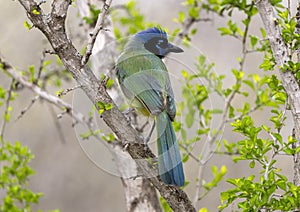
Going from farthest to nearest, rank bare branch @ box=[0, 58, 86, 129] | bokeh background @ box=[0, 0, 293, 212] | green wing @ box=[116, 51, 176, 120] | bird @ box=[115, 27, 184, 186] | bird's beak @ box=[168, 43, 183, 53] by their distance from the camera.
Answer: bokeh background @ box=[0, 0, 293, 212]
bare branch @ box=[0, 58, 86, 129]
bird's beak @ box=[168, 43, 183, 53]
green wing @ box=[116, 51, 176, 120]
bird @ box=[115, 27, 184, 186]

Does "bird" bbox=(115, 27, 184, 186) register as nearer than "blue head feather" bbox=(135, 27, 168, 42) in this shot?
Yes

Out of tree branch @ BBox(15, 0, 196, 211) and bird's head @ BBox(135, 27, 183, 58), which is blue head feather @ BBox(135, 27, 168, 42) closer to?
bird's head @ BBox(135, 27, 183, 58)

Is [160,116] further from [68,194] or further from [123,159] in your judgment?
[68,194]

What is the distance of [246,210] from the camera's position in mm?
1647

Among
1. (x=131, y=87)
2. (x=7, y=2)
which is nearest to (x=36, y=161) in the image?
(x=7, y=2)

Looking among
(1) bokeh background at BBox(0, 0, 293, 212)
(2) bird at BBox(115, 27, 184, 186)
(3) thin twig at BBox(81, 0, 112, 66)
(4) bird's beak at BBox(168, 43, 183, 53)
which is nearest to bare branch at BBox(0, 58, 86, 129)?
(2) bird at BBox(115, 27, 184, 186)

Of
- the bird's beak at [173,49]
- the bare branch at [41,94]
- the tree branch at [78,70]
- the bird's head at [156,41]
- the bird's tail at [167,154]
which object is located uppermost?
the bare branch at [41,94]

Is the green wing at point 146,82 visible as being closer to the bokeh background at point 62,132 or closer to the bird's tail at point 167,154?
the bird's tail at point 167,154

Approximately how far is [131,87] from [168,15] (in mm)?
2621

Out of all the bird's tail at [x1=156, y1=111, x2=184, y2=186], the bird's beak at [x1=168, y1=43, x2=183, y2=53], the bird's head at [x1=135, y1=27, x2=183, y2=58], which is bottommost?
the bird's tail at [x1=156, y1=111, x2=184, y2=186]

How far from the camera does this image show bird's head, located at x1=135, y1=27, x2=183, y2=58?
1.94 meters

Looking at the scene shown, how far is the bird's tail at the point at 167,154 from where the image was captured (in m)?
1.61

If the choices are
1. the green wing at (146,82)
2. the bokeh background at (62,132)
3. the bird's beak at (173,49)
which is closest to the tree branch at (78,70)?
the green wing at (146,82)

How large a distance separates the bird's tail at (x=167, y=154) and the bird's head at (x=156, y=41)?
0.99ft
